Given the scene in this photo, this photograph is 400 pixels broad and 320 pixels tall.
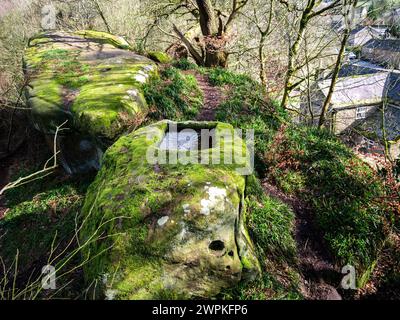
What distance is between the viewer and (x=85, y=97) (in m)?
6.11

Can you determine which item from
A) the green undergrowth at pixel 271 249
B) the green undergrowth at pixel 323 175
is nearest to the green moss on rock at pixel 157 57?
the green undergrowth at pixel 323 175

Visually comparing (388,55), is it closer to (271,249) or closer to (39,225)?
(271,249)

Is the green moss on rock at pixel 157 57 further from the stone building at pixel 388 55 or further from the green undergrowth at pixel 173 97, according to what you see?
the stone building at pixel 388 55

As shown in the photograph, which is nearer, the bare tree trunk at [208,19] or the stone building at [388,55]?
the stone building at [388,55]

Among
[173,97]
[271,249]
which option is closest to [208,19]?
[173,97]

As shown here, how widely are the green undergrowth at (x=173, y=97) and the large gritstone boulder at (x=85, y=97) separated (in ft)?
0.87

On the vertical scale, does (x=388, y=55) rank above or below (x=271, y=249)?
above

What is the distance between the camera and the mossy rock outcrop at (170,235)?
110 inches

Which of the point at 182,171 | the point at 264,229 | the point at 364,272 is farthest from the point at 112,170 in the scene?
the point at 364,272

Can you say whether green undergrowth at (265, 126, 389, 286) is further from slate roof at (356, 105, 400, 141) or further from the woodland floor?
slate roof at (356, 105, 400, 141)

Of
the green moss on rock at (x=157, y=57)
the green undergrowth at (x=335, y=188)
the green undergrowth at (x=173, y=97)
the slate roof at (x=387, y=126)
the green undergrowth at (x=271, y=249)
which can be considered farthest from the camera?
the green moss on rock at (x=157, y=57)

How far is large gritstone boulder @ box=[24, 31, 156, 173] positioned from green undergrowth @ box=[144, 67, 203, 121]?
26cm

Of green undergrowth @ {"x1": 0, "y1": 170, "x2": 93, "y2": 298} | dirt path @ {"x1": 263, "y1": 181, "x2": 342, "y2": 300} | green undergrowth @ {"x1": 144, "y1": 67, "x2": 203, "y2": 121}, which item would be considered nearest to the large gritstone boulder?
green undergrowth @ {"x1": 144, "y1": 67, "x2": 203, "y2": 121}

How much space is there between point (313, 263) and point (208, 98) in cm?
485
